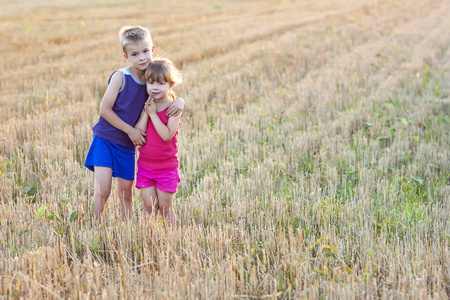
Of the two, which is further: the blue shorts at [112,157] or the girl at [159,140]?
the blue shorts at [112,157]

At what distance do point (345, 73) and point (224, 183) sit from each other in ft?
20.5

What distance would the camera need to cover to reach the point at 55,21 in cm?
1853

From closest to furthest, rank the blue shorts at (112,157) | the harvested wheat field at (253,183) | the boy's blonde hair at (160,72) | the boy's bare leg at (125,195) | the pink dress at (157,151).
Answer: the harvested wheat field at (253,183)
the boy's blonde hair at (160,72)
the pink dress at (157,151)
the blue shorts at (112,157)
the boy's bare leg at (125,195)

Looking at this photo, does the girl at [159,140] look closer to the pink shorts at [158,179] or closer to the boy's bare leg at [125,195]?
the pink shorts at [158,179]

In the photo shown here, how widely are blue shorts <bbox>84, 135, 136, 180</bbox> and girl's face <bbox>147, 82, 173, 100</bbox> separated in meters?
0.59

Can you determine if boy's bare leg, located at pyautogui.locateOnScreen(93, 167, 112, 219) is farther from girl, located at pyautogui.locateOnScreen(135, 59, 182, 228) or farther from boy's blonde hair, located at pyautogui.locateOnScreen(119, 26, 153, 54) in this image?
boy's blonde hair, located at pyautogui.locateOnScreen(119, 26, 153, 54)

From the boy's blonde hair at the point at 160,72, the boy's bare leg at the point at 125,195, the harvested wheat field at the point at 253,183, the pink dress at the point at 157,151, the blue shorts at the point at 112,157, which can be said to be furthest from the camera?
the boy's bare leg at the point at 125,195

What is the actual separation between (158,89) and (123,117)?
44 cm

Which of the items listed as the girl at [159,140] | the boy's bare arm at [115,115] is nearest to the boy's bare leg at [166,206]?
the girl at [159,140]

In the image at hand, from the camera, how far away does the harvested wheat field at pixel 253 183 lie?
2.84 m

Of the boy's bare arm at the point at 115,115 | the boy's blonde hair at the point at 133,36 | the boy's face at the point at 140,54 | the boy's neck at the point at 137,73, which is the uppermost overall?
the boy's blonde hair at the point at 133,36

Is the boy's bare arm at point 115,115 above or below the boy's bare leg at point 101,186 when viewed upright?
above

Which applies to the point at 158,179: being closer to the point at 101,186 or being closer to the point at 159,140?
the point at 159,140

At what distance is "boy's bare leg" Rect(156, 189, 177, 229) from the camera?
373 cm
